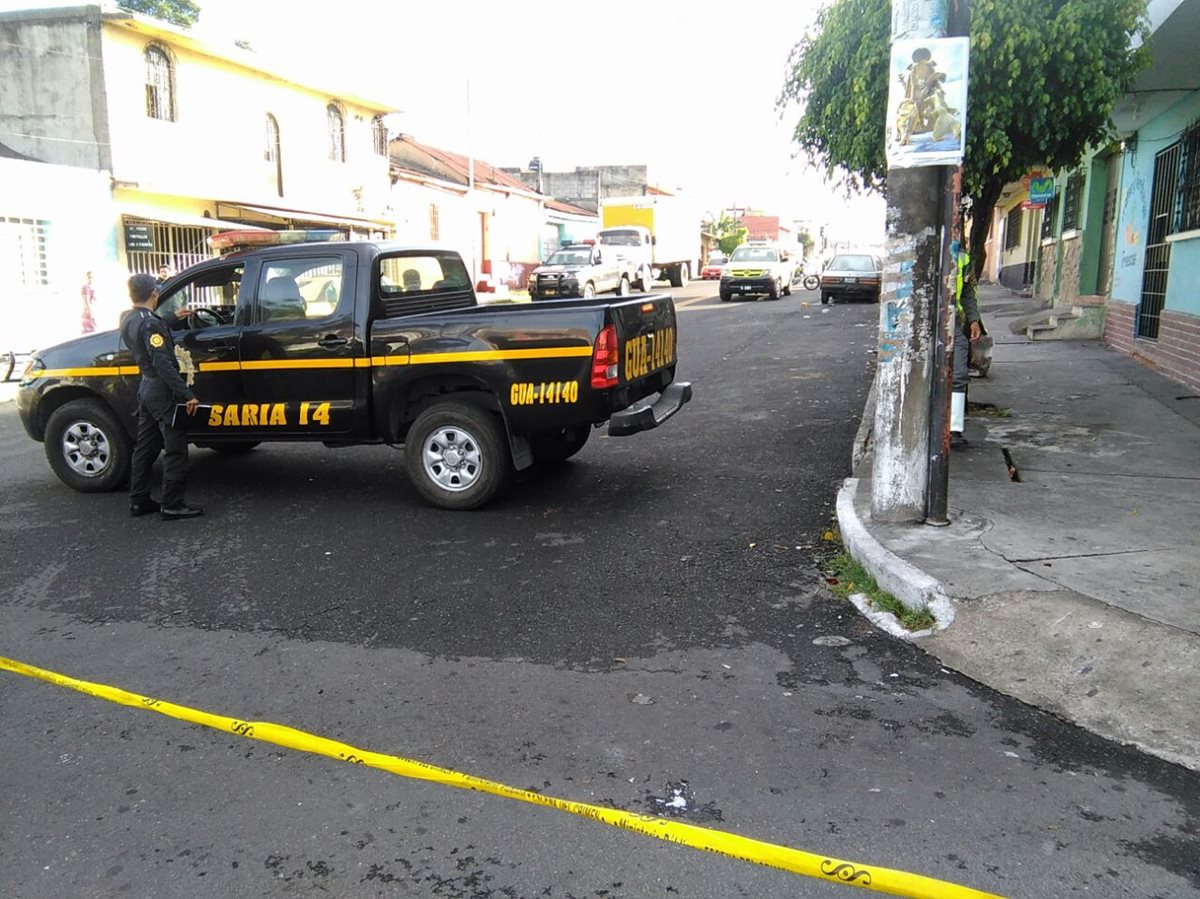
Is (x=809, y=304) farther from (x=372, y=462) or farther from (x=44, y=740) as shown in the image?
(x=44, y=740)

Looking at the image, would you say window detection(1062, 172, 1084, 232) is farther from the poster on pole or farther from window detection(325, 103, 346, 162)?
window detection(325, 103, 346, 162)

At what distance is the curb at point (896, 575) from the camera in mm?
4602

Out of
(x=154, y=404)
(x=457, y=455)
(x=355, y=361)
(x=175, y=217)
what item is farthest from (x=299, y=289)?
(x=175, y=217)

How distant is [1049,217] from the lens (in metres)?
22.2

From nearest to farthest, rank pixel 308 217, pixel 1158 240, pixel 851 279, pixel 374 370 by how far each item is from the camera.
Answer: pixel 374 370, pixel 1158 240, pixel 308 217, pixel 851 279

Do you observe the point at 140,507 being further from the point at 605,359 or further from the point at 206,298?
the point at 605,359

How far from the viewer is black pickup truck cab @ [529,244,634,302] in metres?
27.4

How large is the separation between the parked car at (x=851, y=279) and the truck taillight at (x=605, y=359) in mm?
21075

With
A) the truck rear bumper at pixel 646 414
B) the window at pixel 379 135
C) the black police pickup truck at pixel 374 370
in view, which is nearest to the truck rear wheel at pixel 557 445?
the black police pickup truck at pixel 374 370

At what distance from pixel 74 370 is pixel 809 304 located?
22.5 m

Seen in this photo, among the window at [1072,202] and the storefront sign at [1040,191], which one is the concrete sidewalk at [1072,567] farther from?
the window at [1072,202]

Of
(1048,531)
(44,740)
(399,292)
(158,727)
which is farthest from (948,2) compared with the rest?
(44,740)

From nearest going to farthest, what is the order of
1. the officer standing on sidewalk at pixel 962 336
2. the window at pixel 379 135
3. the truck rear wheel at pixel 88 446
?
1. the officer standing on sidewalk at pixel 962 336
2. the truck rear wheel at pixel 88 446
3. the window at pixel 379 135

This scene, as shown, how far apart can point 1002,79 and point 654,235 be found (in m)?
30.5
